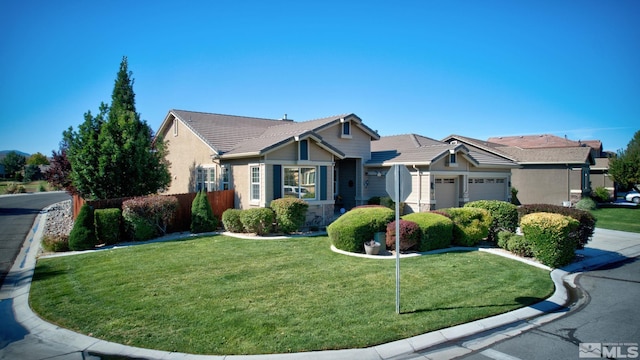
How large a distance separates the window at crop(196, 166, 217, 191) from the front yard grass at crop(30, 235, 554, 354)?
29.0ft

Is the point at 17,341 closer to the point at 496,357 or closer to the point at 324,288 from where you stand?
the point at 324,288

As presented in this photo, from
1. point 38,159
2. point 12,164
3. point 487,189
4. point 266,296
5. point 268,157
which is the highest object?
point 38,159

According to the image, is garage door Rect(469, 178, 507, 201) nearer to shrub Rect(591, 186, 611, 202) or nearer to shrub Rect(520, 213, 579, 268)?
shrub Rect(591, 186, 611, 202)

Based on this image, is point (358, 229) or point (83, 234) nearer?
point (358, 229)

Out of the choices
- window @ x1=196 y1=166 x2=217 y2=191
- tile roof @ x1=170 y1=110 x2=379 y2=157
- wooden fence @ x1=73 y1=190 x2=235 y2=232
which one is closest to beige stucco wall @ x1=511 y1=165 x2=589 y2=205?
tile roof @ x1=170 y1=110 x2=379 y2=157

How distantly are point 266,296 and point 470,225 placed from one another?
7.98m

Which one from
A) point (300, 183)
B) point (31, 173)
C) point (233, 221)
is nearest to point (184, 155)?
point (300, 183)

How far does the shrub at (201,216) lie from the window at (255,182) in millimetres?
2138

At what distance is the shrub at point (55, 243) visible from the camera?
40.7 ft

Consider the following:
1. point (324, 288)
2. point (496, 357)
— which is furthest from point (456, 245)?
point (496, 357)

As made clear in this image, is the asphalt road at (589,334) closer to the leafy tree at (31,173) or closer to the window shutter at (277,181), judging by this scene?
the window shutter at (277,181)

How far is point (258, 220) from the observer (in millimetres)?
14500

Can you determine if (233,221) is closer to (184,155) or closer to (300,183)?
(300,183)

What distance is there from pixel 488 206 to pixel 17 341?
44.9ft
